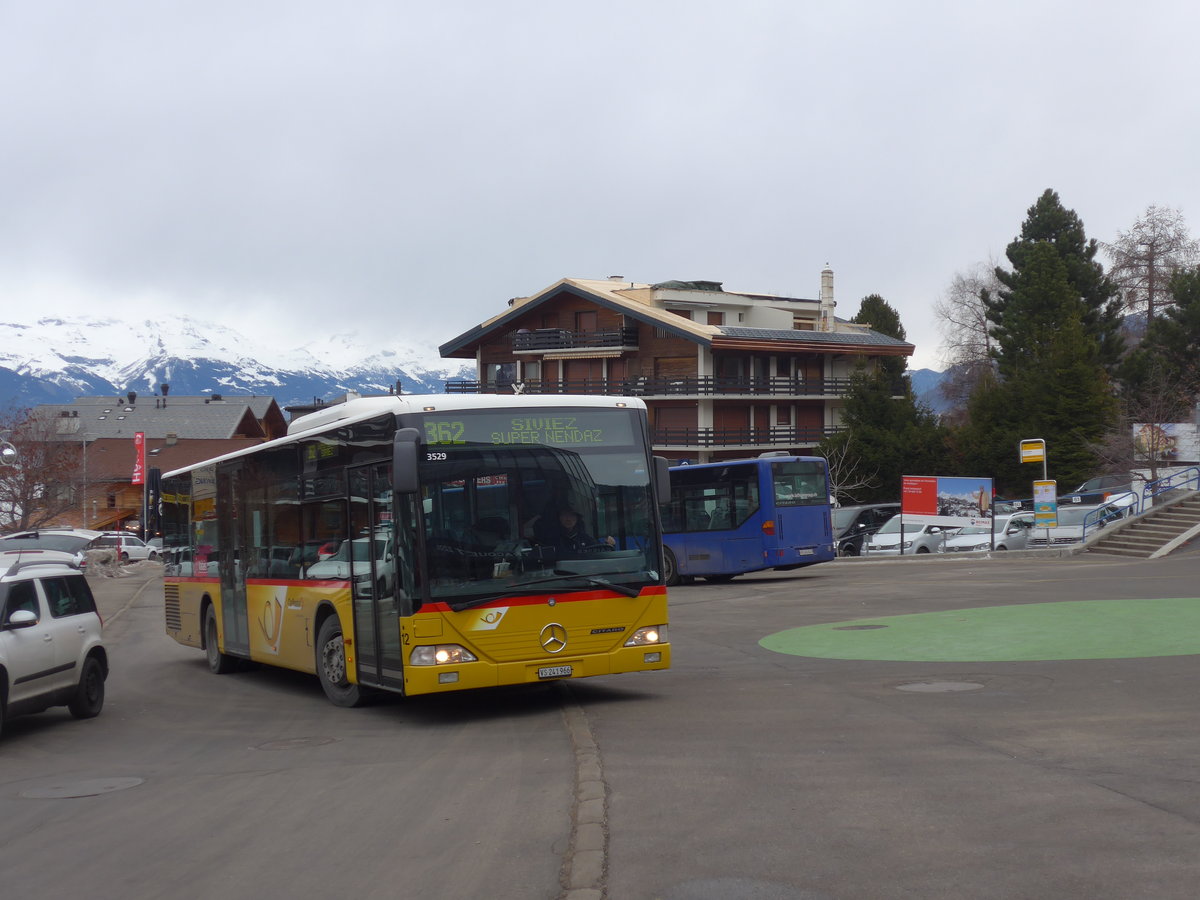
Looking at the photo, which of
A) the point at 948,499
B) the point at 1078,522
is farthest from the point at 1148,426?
the point at 948,499

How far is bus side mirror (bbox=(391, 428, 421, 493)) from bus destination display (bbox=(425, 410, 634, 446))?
0.78m

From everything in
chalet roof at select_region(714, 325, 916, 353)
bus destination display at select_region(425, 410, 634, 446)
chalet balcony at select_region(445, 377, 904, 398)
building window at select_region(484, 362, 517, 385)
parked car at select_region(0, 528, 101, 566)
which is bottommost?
parked car at select_region(0, 528, 101, 566)

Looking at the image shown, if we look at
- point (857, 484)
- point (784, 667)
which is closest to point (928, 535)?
point (857, 484)

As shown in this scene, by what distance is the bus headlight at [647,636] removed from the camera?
12.5 m

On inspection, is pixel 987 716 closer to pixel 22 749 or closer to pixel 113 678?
pixel 22 749

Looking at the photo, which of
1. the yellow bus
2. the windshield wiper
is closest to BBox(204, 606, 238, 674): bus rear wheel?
the yellow bus

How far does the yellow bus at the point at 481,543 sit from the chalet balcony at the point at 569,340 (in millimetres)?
59584

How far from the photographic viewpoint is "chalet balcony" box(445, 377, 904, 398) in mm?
70750

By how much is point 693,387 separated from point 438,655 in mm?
59704

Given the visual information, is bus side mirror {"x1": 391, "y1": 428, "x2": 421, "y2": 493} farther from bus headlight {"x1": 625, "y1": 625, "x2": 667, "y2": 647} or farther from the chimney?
the chimney

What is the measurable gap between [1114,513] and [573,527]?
1156 inches

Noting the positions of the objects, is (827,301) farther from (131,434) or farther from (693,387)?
(131,434)

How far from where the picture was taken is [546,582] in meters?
12.0

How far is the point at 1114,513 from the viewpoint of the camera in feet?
123
